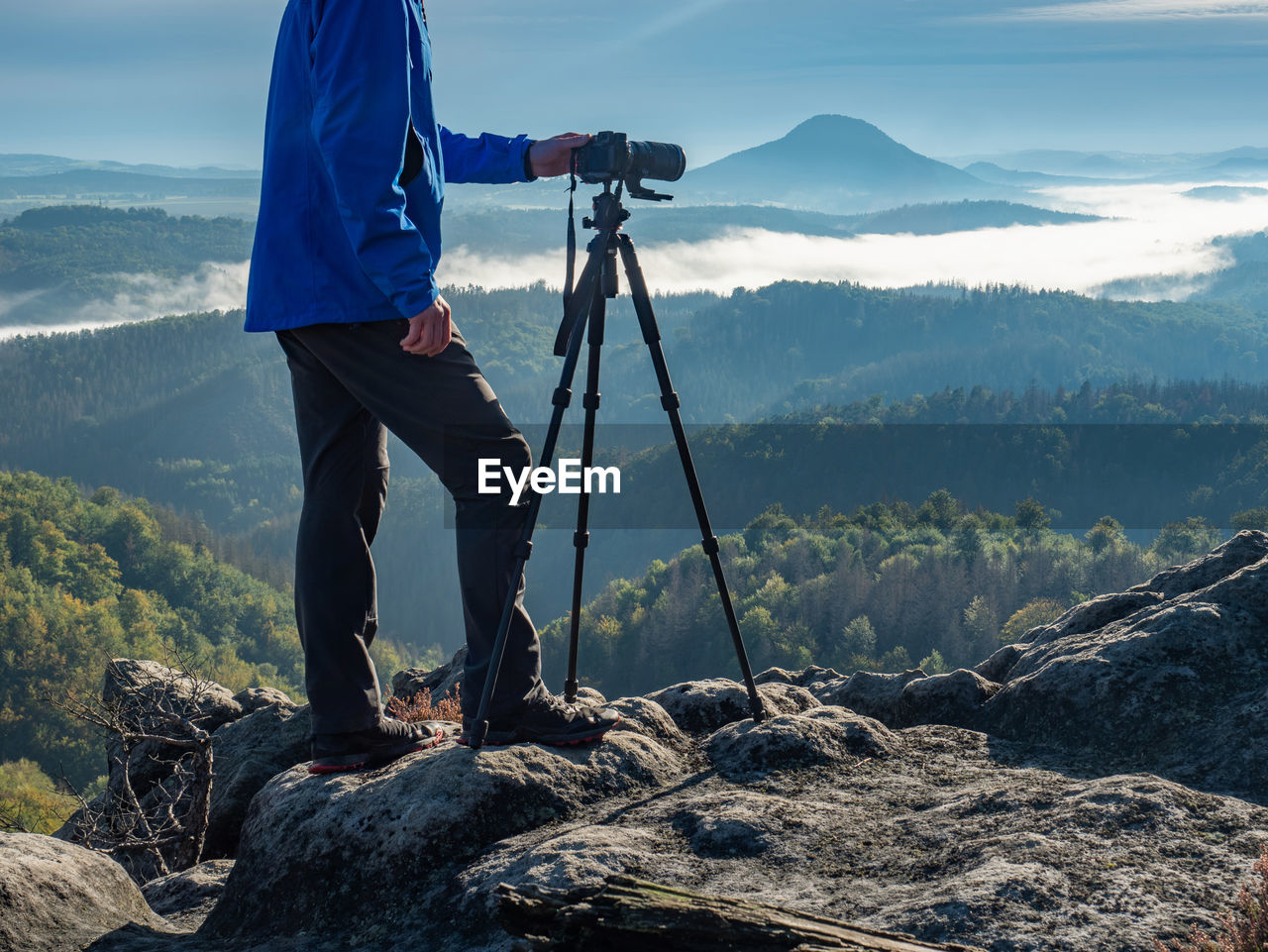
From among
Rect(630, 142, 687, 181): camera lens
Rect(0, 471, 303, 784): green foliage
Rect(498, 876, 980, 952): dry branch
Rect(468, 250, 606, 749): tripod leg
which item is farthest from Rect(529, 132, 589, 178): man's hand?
Rect(0, 471, 303, 784): green foliage

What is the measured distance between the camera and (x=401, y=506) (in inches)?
6476

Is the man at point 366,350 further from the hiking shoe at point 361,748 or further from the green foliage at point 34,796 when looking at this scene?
the green foliage at point 34,796

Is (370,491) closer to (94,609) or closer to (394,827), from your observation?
(394,827)

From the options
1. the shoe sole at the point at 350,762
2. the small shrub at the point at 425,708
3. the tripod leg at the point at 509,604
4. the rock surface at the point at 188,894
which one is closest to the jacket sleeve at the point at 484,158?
the tripod leg at the point at 509,604

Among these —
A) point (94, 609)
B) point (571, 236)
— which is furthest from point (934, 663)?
point (571, 236)

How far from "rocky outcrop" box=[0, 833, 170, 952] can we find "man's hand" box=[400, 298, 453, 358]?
2.04 m

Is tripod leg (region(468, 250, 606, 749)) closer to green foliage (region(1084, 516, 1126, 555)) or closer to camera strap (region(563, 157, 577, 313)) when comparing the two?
camera strap (region(563, 157, 577, 313))

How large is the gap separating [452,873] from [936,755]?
6.81ft

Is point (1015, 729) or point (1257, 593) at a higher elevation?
point (1257, 593)

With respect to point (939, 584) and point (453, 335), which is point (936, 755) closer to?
point (453, 335)

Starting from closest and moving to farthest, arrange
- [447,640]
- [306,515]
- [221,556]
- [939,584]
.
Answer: [306,515]
[939,584]
[221,556]
[447,640]

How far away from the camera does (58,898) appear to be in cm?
313

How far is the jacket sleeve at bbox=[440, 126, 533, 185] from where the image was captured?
393 centimetres

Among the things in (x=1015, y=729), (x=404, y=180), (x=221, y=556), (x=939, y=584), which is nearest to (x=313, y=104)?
(x=404, y=180)
